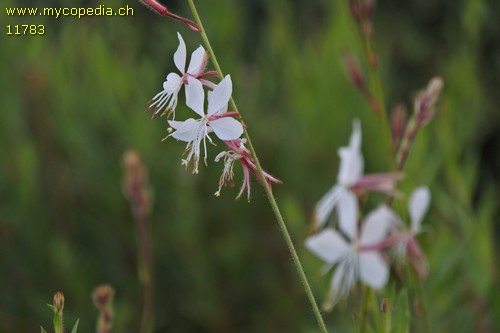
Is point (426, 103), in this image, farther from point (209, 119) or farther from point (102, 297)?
point (102, 297)

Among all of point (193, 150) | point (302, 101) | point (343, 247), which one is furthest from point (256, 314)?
point (343, 247)

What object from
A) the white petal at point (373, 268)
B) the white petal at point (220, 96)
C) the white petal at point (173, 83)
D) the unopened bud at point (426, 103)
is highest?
the white petal at point (173, 83)

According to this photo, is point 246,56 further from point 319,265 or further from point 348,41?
point 319,265

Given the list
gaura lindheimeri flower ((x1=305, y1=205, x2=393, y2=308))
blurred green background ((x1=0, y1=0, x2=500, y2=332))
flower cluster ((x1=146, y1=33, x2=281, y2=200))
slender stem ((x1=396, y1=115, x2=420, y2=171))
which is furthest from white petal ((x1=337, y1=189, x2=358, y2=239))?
blurred green background ((x1=0, y1=0, x2=500, y2=332))

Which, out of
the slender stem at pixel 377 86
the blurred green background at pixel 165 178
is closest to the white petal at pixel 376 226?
the slender stem at pixel 377 86

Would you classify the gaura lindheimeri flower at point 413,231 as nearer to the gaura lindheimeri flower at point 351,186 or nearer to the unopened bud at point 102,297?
the gaura lindheimeri flower at point 351,186

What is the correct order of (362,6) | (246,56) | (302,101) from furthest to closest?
(246,56) < (302,101) < (362,6)

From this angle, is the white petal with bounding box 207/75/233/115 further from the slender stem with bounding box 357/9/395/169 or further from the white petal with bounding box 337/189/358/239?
the slender stem with bounding box 357/9/395/169
